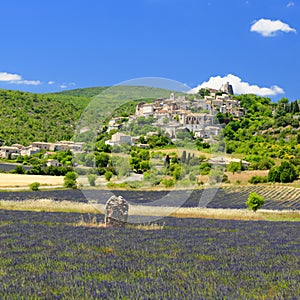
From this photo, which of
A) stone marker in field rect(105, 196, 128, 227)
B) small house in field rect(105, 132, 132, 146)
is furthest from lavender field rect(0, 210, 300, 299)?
small house in field rect(105, 132, 132, 146)

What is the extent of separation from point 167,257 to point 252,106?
179 m

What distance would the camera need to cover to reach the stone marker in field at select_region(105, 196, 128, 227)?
61.8 feet

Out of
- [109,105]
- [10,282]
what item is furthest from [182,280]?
[109,105]

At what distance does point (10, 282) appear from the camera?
24.5 feet

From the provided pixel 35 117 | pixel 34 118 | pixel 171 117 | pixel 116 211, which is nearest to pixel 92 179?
pixel 116 211

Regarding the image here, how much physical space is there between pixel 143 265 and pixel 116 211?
9.51 metres

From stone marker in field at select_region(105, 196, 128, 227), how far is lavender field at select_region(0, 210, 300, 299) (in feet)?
8.17

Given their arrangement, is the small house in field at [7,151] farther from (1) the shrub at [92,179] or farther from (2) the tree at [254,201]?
(1) the shrub at [92,179]

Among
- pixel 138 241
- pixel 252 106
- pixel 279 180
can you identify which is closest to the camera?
pixel 138 241

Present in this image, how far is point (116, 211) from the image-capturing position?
752 inches

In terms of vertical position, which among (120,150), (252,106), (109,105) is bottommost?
(120,150)

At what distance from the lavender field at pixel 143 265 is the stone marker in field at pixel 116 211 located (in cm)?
249

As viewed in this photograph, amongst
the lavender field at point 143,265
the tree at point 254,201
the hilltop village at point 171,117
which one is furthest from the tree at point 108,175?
the tree at point 254,201

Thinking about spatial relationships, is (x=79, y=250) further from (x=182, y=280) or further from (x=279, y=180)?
(x=279, y=180)
